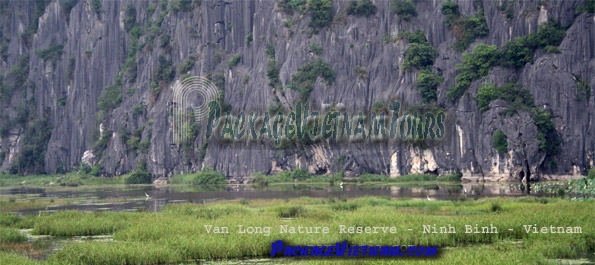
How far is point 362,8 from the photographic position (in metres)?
100

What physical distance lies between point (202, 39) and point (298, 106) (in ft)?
85.9

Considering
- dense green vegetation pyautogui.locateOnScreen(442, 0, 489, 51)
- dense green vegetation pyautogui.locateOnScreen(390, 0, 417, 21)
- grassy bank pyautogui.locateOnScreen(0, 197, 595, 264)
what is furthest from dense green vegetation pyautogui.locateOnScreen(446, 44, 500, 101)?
grassy bank pyautogui.locateOnScreen(0, 197, 595, 264)

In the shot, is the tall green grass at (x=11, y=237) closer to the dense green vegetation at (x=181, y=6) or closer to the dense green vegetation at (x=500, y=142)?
the dense green vegetation at (x=500, y=142)

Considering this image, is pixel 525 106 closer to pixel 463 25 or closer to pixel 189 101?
pixel 463 25

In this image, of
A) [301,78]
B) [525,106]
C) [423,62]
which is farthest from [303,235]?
[301,78]

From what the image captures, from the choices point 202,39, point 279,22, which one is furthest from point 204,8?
point 279,22

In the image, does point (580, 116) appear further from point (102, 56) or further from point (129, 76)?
point (102, 56)

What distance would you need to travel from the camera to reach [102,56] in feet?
436

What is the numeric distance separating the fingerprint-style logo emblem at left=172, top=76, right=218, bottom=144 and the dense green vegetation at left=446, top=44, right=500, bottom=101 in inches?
1339

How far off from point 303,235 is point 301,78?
7081 cm

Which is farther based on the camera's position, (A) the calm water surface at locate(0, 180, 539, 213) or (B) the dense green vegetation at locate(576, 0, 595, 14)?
(B) the dense green vegetation at locate(576, 0, 595, 14)

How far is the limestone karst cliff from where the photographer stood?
7888 cm

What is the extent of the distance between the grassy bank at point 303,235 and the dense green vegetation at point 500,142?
3928 centimetres

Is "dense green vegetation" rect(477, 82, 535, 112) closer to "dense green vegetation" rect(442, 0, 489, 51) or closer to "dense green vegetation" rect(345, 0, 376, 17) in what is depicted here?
"dense green vegetation" rect(442, 0, 489, 51)
